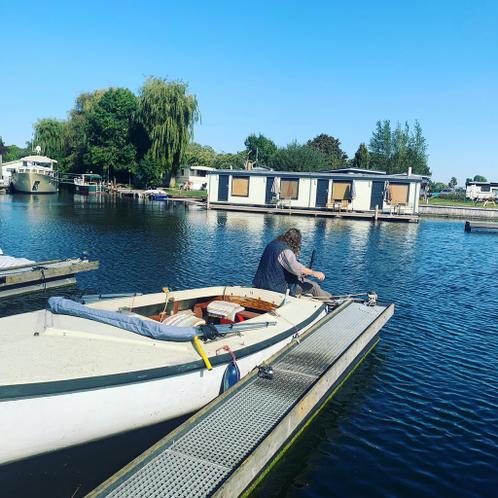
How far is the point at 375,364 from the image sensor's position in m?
10.7

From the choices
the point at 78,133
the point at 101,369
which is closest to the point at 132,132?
the point at 78,133

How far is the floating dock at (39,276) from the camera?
14.8 meters

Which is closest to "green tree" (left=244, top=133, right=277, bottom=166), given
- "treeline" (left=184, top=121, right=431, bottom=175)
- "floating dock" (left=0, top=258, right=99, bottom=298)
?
"treeline" (left=184, top=121, right=431, bottom=175)

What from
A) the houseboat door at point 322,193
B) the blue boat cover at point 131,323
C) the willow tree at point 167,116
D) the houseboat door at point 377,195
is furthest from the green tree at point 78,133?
the blue boat cover at point 131,323

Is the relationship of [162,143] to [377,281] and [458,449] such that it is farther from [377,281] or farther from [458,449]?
[458,449]

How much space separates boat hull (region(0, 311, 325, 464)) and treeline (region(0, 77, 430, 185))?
5927cm

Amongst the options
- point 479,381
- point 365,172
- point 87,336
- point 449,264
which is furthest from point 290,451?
point 365,172

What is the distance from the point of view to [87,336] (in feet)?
22.9

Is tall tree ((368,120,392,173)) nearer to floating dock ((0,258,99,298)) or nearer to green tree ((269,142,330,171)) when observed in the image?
green tree ((269,142,330,171))

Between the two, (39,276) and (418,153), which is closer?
(39,276)

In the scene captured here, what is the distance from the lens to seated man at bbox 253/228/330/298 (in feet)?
34.1

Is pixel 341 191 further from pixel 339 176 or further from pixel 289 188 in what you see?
pixel 289 188

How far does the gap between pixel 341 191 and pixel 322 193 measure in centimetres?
199

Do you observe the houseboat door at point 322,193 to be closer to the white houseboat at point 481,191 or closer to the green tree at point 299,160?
the green tree at point 299,160
